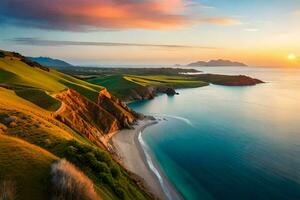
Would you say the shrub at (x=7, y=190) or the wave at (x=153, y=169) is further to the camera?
the wave at (x=153, y=169)

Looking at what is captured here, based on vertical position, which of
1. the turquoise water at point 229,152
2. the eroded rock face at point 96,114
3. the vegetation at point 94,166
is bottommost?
the turquoise water at point 229,152

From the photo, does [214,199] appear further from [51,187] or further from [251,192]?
[51,187]

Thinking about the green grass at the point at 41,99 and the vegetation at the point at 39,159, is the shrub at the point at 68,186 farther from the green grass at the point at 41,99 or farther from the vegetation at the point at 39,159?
the green grass at the point at 41,99

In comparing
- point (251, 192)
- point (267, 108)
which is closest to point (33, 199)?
point (251, 192)

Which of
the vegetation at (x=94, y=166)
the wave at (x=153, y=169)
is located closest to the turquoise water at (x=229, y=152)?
the wave at (x=153, y=169)

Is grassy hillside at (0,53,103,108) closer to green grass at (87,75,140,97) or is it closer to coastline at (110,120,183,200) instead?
coastline at (110,120,183,200)

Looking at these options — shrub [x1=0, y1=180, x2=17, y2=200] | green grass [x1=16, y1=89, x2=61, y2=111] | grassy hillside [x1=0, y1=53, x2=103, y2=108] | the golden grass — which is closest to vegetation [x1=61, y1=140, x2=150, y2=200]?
the golden grass
